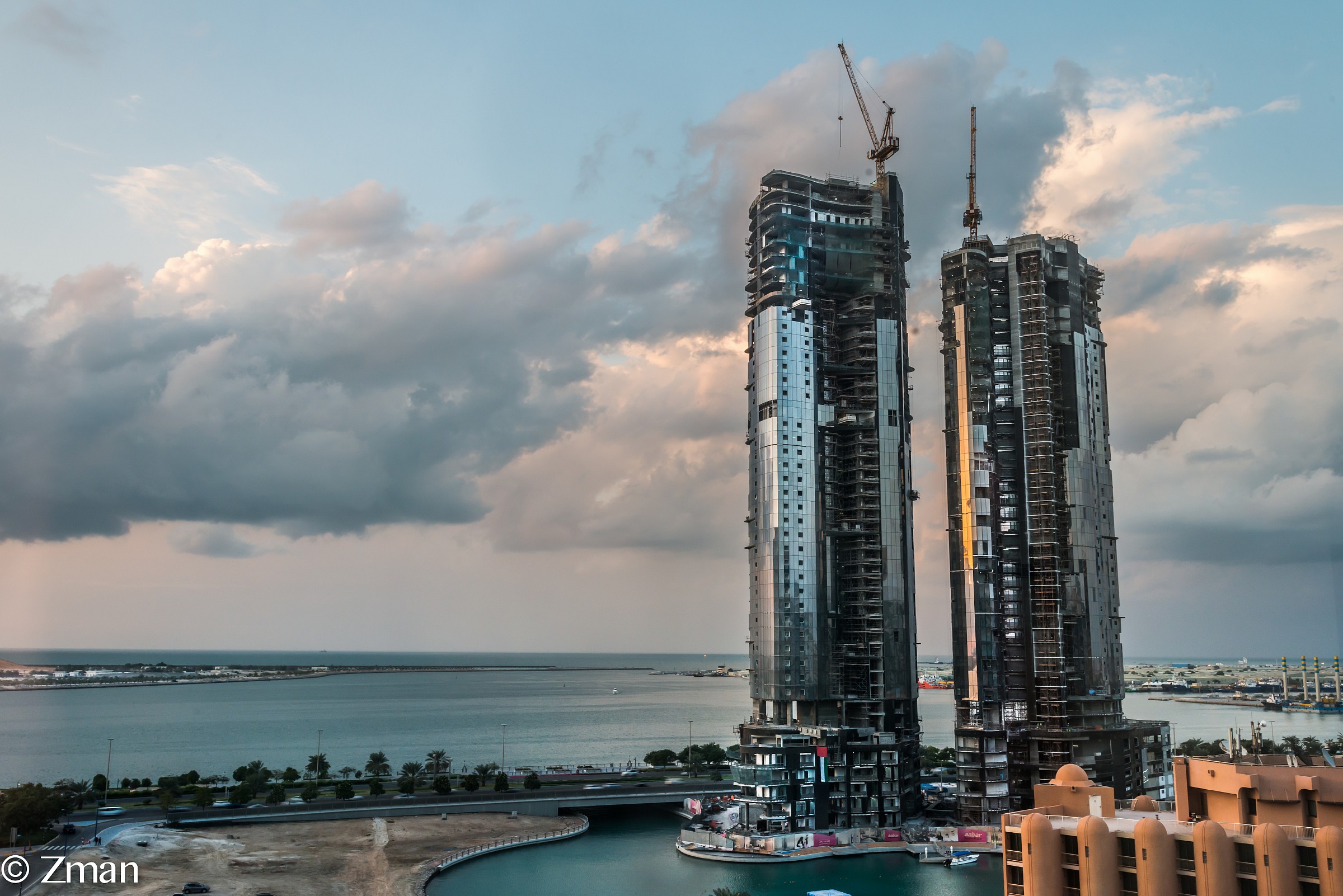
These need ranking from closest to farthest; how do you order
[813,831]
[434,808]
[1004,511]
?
[813,831] → [434,808] → [1004,511]

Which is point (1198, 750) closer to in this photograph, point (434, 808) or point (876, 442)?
point (876, 442)

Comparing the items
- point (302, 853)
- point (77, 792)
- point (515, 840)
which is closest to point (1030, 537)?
point (515, 840)

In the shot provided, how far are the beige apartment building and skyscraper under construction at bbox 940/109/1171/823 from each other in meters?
85.4

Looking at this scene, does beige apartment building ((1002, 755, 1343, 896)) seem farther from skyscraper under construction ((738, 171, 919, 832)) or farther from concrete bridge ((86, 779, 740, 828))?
concrete bridge ((86, 779, 740, 828))

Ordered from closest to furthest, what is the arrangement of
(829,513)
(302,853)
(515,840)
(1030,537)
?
(302,853)
(515,840)
(1030,537)
(829,513)

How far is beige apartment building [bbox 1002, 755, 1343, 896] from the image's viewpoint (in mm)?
37500

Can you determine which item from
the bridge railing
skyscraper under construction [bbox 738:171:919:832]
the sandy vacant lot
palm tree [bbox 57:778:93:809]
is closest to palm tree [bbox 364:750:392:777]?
the sandy vacant lot

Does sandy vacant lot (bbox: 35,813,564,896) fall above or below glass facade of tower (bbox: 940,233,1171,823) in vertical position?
below

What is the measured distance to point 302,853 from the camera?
10131 cm

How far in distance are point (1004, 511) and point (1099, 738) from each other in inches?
1242

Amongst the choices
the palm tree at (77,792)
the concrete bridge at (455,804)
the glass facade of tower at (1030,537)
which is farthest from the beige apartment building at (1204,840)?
the palm tree at (77,792)

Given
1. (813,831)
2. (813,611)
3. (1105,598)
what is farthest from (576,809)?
(1105,598)

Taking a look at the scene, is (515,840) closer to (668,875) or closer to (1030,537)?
(668,875)

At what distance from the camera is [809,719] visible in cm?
12912
